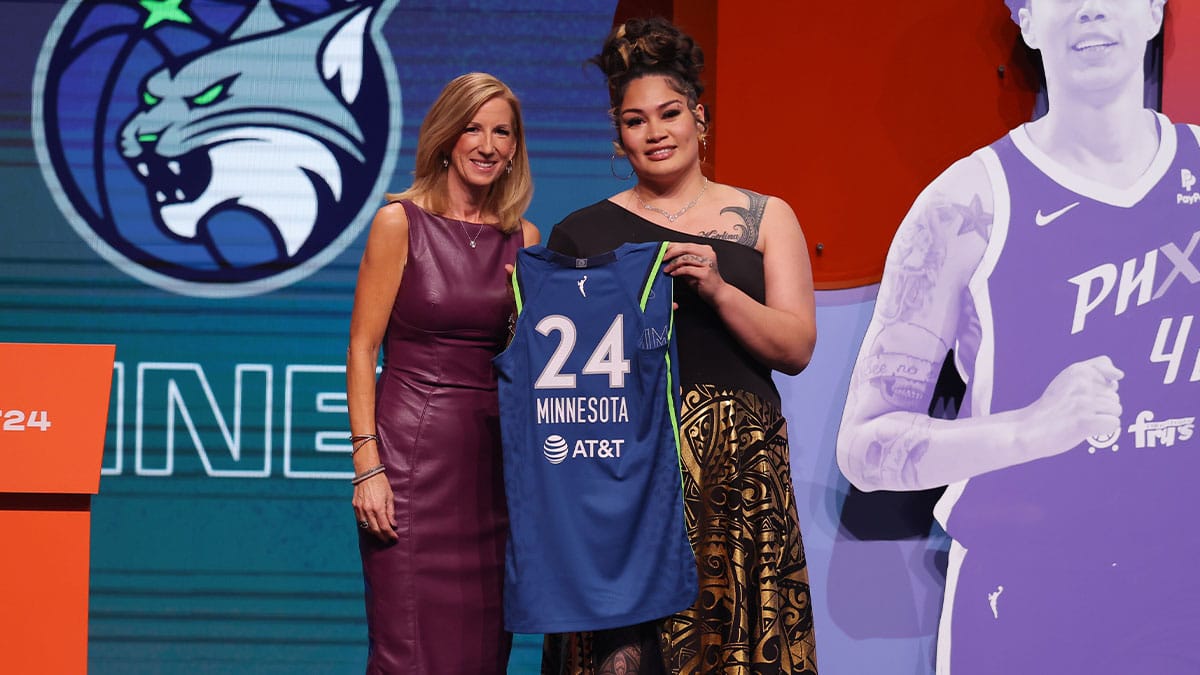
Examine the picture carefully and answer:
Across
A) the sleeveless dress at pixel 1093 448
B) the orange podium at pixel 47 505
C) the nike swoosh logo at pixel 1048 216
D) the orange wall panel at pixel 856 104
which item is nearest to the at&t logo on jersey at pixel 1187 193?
the sleeveless dress at pixel 1093 448

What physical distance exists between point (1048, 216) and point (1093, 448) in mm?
679

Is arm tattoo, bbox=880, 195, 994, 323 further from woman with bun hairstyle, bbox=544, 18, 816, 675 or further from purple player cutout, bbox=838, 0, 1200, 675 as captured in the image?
woman with bun hairstyle, bbox=544, 18, 816, 675

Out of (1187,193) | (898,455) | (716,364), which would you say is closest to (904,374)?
(898,455)

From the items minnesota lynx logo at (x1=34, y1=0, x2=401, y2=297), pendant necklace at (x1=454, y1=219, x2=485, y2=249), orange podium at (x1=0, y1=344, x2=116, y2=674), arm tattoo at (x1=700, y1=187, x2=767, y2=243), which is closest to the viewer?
arm tattoo at (x1=700, y1=187, x2=767, y2=243)

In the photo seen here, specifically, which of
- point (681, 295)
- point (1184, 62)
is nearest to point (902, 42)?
point (1184, 62)

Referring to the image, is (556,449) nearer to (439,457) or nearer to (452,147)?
(439,457)

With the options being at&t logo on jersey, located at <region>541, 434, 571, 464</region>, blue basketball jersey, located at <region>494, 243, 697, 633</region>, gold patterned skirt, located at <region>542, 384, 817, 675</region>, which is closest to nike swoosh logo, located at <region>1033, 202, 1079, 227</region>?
gold patterned skirt, located at <region>542, 384, 817, 675</region>

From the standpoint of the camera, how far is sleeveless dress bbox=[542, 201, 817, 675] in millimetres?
2451

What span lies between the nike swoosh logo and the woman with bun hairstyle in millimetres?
1072

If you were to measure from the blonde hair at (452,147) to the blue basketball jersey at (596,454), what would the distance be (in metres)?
0.49

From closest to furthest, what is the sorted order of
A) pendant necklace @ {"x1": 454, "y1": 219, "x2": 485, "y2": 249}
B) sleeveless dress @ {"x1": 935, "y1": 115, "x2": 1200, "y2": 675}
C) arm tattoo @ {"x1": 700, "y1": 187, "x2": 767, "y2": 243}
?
arm tattoo @ {"x1": 700, "y1": 187, "x2": 767, "y2": 243} < pendant necklace @ {"x1": 454, "y1": 219, "x2": 485, "y2": 249} < sleeveless dress @ {"x1": 935, "y1": 115, "x2": 1200, "y2": 675}

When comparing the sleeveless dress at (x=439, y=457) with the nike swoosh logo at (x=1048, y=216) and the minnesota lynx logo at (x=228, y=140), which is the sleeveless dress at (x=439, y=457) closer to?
the minnesota lynx logo at (x=228, y=140)

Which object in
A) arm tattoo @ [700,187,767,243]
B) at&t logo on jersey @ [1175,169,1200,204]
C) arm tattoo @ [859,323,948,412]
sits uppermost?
at&t logo on jersey @ [1175,169,1200,204]

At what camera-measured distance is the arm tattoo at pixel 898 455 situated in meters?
3.43
